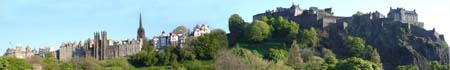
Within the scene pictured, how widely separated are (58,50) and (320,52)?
2804 centimetres

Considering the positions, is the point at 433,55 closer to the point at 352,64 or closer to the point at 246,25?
the point at 246,25

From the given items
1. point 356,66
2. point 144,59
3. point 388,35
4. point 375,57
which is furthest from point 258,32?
point 356,66

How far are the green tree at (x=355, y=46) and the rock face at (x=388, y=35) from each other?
108 centimetres

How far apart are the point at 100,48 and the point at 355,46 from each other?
2577 centimetres

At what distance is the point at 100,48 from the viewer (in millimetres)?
93625

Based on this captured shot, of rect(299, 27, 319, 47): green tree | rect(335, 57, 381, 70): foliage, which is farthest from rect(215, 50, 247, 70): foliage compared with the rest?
rect(299, 27, 319, 47): green tree

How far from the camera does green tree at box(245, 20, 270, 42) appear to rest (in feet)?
288

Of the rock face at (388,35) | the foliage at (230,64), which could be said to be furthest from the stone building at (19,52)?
the foliage at (230,64)

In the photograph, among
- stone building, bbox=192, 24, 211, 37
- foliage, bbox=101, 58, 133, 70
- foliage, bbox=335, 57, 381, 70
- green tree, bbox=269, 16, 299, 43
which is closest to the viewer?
foliage, bbox=335, 57, 381, 70

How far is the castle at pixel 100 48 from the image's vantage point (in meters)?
92.9

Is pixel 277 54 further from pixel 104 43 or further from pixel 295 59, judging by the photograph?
pixel 104 43

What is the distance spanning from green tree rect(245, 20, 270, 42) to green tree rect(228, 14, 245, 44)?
2419 millimetres

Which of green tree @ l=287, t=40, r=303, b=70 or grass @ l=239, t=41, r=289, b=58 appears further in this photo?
grass @ l=239, t=41, r=289, b=58

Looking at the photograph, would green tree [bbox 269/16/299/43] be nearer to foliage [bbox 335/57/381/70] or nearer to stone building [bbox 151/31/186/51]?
stone building [bbox 151/31/186/51]
